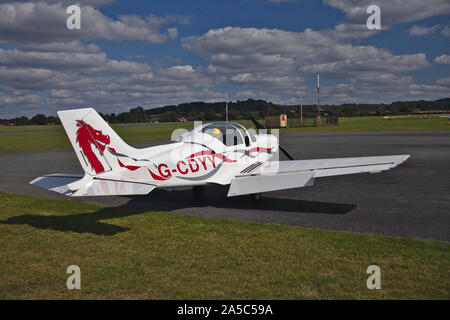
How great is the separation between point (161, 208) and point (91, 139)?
10.5 ft

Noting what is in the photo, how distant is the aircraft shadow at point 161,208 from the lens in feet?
27.7

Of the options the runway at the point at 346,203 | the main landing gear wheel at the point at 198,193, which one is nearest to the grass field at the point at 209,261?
the runway at the point at 346,203

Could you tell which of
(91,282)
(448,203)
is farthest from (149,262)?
(448,203)

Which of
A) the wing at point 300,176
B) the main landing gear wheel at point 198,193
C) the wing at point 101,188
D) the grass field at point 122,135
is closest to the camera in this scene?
the wing at point 101,188

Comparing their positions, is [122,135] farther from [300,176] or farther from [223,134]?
[300,176]

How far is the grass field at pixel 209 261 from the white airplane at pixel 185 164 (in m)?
1.03

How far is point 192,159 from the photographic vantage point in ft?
30.0

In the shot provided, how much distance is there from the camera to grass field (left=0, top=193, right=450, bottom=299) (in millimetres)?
5047

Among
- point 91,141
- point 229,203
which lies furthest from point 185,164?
point 229,203

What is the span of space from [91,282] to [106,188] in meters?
2.27

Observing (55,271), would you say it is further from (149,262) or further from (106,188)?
(106,188)

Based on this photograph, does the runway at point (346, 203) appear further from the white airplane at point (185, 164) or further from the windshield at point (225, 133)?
the windshield at point (225, 133)

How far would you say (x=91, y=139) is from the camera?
7.93 metres
